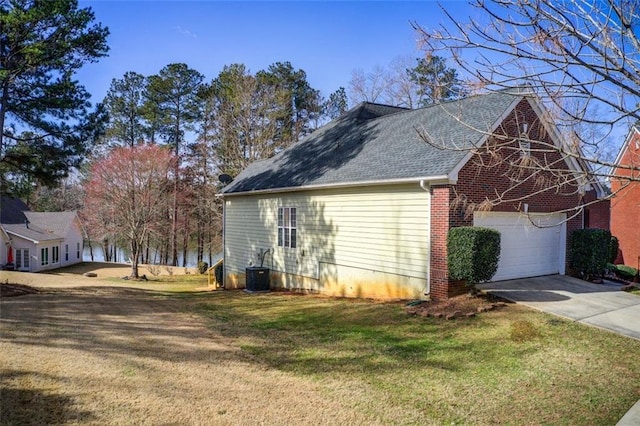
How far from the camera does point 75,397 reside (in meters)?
4.96

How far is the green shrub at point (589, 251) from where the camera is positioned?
1274 centimetres

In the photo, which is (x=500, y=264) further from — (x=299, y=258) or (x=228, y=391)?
(x=228, y=391)

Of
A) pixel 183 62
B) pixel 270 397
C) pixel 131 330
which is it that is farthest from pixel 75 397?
pixel 183 62

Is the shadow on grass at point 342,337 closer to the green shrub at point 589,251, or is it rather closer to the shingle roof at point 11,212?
the green shrub at point 589,251

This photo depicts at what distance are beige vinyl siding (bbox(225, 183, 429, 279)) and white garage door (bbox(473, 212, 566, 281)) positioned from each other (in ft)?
5.76

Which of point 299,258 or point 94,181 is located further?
point 94,181

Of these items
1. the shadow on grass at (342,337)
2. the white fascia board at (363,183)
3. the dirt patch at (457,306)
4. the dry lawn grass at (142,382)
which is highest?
the white fascia board at (363,183)

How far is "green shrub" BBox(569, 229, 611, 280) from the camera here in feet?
41.8

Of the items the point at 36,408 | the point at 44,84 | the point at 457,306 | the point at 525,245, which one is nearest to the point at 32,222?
the point at 44,84

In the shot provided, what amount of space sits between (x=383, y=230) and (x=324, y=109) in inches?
1083

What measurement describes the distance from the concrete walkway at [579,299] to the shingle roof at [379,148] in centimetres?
356

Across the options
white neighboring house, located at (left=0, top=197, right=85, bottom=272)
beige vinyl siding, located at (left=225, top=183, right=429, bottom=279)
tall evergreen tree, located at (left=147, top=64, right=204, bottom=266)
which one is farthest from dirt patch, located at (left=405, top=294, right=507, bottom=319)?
white neighboring house, located at (left=0, top=197, right=85, bottom=272)

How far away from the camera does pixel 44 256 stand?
35.5 m

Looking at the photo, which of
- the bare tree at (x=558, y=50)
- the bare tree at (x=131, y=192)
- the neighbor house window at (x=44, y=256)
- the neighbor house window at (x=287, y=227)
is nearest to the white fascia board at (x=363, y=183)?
the neighbor house window at (x=287, y=227)
